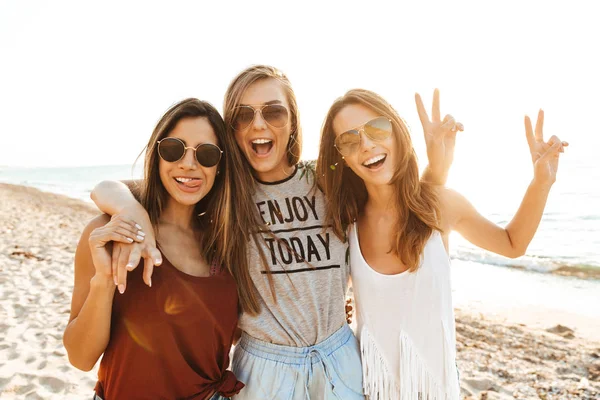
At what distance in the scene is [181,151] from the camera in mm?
2719

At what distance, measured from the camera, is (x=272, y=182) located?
3084 millimetres

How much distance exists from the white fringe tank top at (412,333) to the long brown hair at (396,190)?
122mm

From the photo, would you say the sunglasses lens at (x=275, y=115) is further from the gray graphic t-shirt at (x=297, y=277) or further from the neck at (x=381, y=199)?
the neck at (x=381, y=199)

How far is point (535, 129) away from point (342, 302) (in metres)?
1.79

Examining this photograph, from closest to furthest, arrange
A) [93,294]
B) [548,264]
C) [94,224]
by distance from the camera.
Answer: [93,294], [94,224], [548,264]

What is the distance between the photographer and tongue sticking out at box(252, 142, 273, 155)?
3064 mm

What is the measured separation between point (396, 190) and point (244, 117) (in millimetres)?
1199

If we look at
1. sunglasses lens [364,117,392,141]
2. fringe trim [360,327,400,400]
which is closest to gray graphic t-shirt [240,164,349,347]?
fringe trim [360,327,400,400]

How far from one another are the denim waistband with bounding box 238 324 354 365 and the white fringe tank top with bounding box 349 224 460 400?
0.23m

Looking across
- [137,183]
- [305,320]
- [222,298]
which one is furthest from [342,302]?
[137,183]

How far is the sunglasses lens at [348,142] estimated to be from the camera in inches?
117

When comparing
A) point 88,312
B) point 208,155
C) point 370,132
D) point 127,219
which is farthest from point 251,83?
point 88,312

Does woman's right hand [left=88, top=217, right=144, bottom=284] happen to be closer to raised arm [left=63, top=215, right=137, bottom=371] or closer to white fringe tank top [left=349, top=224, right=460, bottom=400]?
raised arm [left=63, top=215, right=137, bottom=371]

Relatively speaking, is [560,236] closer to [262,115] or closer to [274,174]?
[274,174]
